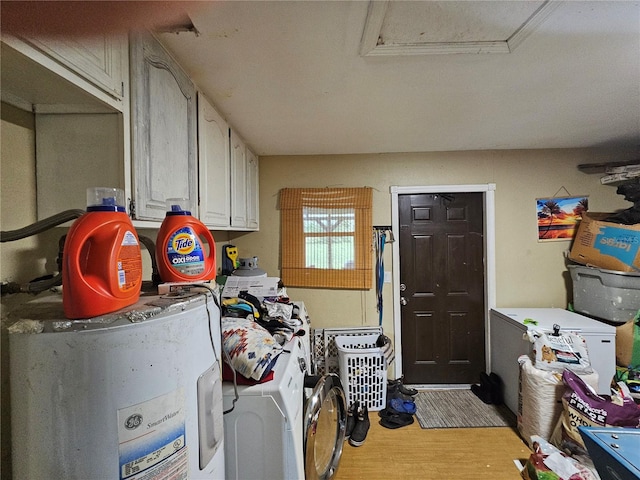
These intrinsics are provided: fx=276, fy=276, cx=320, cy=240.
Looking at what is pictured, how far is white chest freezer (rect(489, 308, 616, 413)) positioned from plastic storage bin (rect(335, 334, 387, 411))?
1.04 m

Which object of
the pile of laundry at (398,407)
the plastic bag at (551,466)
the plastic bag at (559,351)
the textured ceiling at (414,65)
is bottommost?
the pile of laundry at (398,407)

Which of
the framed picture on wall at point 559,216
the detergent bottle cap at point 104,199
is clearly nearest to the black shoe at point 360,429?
the detergent bottle cap at point 104,199

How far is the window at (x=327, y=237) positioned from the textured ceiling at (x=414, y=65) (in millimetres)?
707

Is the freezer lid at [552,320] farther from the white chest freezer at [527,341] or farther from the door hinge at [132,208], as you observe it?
the door hinge at [132,208]

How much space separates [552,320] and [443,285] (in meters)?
0.84

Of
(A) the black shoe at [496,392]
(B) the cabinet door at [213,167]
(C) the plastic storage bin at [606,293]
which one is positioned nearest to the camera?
(B) the cabinet door at [213,167]

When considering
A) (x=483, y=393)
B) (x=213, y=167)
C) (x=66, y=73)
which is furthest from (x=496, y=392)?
(x=66, y=73)

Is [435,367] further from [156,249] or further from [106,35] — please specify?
[106,35]

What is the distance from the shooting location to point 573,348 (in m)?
1.89

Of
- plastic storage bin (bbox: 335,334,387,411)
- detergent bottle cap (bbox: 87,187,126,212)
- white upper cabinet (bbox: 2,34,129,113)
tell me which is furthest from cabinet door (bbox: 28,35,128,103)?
plastic storage bin (bbox: 335,334,387,411)

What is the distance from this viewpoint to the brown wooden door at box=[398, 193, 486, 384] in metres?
2.67

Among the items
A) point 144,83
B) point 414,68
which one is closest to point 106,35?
point 144,83

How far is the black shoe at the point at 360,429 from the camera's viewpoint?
1.97m

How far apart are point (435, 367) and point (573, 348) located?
1.13 meters
